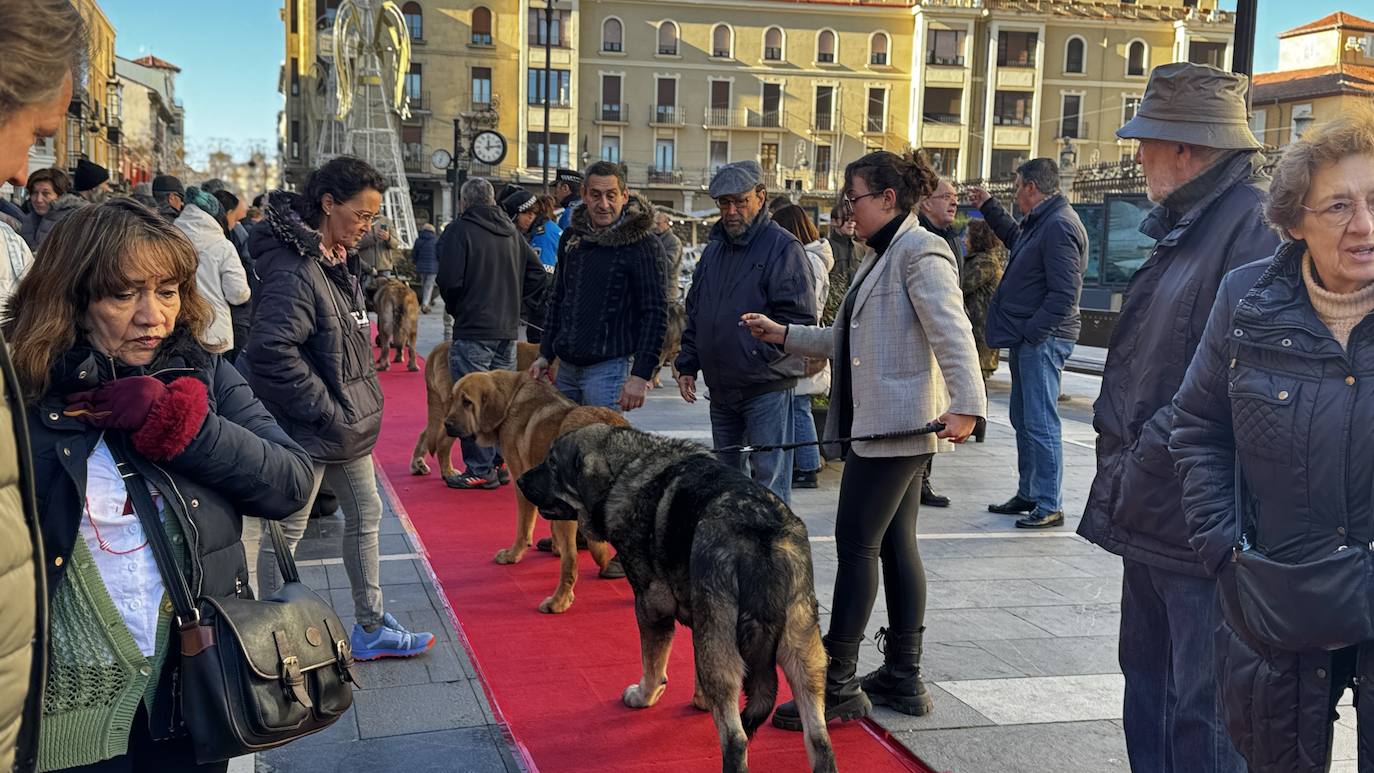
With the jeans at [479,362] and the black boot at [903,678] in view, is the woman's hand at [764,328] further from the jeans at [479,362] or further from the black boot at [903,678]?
the jeans at [479,362]

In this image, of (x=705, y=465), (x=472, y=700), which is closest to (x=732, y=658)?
(x=705, y=465)

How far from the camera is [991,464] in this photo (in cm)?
1010

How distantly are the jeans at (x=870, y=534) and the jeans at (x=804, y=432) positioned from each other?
165 inches

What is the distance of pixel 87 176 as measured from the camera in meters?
10.6

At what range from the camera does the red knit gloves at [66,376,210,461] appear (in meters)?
2.38

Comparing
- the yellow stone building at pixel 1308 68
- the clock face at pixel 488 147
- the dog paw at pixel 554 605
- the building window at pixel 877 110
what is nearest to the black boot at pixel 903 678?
the dog paw at pixel 554 605

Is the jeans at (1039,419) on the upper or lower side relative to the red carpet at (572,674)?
upper

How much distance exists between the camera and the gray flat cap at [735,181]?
19.4 feet

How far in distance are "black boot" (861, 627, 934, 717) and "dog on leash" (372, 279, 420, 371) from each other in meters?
12.0

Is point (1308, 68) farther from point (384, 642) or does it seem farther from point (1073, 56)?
point (384, 642)

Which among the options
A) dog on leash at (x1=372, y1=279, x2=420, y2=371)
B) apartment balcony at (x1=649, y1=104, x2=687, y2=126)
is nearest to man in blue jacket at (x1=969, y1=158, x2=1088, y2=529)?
dog on leash at (x1=372, y1=279, x2=420, y2=371)

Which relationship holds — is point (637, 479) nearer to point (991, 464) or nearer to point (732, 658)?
point (732, 658)

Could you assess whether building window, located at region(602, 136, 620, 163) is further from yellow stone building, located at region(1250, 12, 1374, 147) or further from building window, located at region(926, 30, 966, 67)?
yellow stone building, located at region(1250, 12, 1374, 147)

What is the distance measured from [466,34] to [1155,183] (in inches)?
2483
